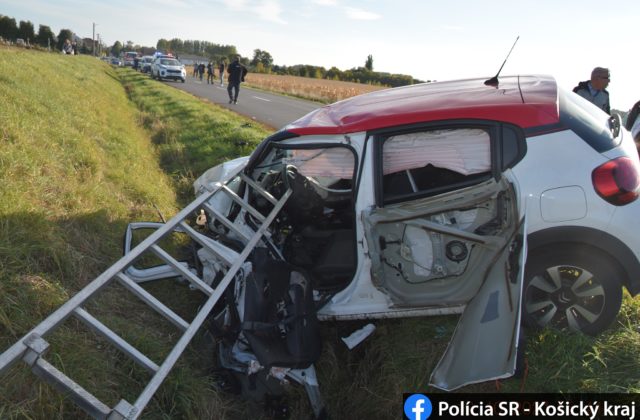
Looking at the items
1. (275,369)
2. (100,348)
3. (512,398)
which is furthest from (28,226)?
(512,398)

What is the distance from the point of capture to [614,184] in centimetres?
285

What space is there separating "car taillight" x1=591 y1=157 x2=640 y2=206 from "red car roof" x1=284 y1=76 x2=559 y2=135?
412 mm

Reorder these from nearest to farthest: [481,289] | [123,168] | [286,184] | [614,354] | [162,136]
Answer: [481,289] < [614,354] < [286,184] < [123,168] < [162,136]

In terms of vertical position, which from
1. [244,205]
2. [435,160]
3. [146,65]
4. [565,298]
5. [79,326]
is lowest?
[79,326]

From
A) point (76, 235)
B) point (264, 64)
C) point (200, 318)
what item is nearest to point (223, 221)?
point (200, 318)

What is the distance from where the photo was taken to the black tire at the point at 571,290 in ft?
9.79

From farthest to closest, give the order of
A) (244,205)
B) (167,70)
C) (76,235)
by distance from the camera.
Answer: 1. (167,70)
2. (76,235)
3. (244,205)

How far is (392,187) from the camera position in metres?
3.32

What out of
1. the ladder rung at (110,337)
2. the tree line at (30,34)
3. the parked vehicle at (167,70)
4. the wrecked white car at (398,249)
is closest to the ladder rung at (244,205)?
the wrecked white car at (398,249)

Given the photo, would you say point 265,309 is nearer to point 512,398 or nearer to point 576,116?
point 512,398

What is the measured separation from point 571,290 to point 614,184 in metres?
0.71

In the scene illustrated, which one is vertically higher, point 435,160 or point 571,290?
point 435,160

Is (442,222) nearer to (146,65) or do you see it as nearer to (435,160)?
(435,160)

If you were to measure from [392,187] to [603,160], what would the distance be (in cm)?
129
